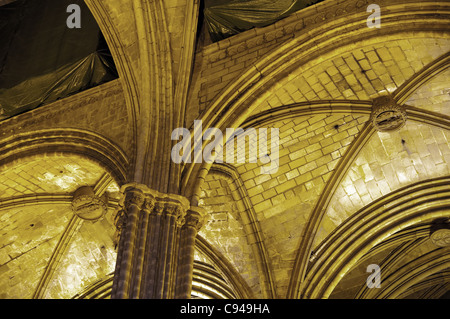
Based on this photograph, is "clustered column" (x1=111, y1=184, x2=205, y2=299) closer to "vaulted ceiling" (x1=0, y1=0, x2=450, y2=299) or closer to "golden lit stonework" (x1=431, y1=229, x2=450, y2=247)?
"vaulted ceiling" (x1=0, y1=0, x2=450, y2=299)

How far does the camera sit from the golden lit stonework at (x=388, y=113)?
1143 centimetres

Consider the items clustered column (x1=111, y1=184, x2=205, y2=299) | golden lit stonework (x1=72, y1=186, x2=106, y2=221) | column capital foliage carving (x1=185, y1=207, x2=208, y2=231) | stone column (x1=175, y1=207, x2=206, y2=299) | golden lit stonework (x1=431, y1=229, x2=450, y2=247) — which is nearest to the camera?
clustered column (x1=111, y1=184, x2=205, y2=299)

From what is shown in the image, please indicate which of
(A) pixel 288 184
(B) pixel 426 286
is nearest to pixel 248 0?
(A) pixel 288 184

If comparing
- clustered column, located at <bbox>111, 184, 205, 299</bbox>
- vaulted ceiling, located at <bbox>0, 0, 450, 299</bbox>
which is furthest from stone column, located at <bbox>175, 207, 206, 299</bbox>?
vaulted ceiling, located at <bbox>0, 0, 450, 299</bbox>

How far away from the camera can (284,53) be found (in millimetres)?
10133

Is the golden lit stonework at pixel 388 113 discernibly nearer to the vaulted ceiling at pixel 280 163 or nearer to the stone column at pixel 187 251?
the vaulted ceiling at pixel 280 163

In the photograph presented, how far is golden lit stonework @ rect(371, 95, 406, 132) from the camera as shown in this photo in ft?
37.5

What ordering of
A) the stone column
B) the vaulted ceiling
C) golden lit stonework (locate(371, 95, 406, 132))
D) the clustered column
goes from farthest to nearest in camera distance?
golden lit stonework (locate(371, 95, 406, 132)) < the vaulted ceiling < the stone column < the clustered column

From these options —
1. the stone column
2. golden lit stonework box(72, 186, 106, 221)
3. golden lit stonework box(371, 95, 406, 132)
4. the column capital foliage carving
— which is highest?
golden lit stonework box(371, 95, 406, 132)

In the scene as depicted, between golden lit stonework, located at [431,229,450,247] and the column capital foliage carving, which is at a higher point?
golden lit stonework, located at [431,229,450,247]

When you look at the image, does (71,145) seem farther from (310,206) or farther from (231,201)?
(310,206)

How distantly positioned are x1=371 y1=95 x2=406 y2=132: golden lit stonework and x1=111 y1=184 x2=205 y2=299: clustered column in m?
3.72

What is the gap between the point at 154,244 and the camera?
874 cm
